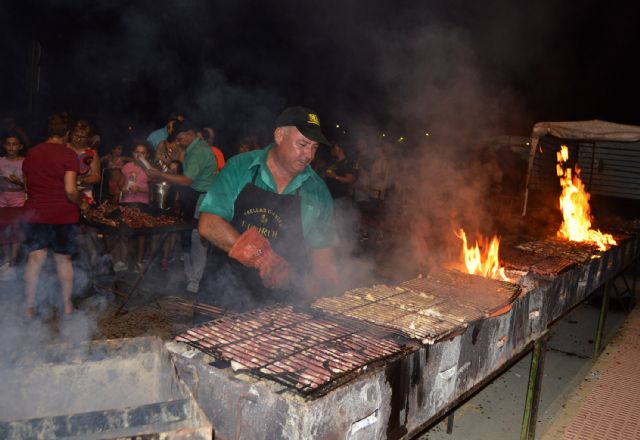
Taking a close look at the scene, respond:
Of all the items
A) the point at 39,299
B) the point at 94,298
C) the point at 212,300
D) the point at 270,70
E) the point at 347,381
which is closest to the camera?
the point at 347,381

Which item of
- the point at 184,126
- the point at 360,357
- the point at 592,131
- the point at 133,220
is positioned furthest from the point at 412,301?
the point at 592,131

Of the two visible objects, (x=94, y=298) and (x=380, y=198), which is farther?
(x=380, y=198)

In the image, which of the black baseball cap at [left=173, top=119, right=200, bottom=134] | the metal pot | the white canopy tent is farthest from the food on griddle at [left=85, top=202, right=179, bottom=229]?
the white canopy tent

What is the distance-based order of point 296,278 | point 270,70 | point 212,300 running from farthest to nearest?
point 270,70 → point 212,300 → point 296,278

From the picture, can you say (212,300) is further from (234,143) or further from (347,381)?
(234,143)

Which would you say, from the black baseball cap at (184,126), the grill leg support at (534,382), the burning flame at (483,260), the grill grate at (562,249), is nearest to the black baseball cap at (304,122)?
the burning flame at (483,260)

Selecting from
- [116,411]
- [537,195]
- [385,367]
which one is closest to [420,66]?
[385,367]

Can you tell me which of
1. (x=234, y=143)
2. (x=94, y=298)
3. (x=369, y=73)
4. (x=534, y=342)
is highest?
(x=369, y=73)

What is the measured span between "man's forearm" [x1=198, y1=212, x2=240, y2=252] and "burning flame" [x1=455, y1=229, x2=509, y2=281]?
7.40 ft

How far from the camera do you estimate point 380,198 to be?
10.6m

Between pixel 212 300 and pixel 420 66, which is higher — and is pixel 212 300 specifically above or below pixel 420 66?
below

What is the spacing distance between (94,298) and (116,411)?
5286 mm

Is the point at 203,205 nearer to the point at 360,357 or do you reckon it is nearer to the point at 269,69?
the point at 360,357

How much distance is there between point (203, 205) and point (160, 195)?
3.34m
